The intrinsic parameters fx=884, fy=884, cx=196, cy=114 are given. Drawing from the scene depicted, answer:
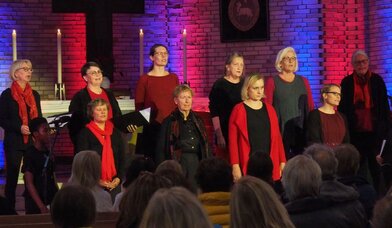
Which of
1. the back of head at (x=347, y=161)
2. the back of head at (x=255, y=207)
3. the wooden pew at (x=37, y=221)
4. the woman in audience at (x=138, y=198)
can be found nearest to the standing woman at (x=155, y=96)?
the back of head at (x=347, y=161)

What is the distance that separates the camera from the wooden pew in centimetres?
492

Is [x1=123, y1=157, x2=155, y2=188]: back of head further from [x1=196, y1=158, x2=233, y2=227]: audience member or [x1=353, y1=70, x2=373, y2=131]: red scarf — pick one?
[x1=353, y1=70, x2=373, y2=131]: red scarf

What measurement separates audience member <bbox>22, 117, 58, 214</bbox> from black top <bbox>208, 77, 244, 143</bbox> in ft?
5.18

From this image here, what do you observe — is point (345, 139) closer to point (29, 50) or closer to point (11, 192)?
point (11, 192)

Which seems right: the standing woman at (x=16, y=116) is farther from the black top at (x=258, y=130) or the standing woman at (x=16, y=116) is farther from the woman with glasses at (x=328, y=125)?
the woman with glasses at (x=328, y=125)

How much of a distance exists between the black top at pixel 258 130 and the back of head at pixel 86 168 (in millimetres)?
2088

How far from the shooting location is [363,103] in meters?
8.77

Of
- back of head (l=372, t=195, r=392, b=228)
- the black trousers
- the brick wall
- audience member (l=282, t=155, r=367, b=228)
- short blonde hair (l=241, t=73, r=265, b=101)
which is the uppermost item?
the brick wall

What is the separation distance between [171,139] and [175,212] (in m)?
5.11

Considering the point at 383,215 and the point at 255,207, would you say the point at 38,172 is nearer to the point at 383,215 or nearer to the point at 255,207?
the point at 255,207

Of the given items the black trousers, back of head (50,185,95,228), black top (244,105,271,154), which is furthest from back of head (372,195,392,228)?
the black trousers

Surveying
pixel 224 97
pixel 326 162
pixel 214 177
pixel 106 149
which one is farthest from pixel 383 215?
pixel 224 97

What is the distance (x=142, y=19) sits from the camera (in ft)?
41.1

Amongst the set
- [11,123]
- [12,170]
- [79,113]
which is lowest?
[12,170]
